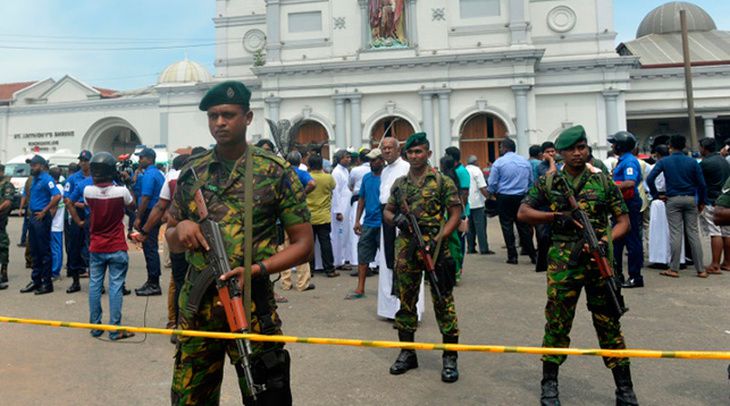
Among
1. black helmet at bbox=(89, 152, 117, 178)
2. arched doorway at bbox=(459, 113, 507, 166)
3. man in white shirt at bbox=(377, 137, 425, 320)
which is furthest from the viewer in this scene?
arched doorway at bbox=(459, 113, 507, 166)

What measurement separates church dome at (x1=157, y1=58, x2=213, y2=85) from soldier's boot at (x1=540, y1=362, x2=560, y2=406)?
3126 cm

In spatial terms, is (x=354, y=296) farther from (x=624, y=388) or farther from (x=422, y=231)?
(x=624, y=388)

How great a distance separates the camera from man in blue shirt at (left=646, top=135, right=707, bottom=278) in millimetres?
6910

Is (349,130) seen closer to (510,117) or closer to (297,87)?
(297,87)

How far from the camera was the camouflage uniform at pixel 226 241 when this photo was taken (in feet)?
7.38

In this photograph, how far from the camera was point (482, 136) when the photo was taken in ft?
80.6

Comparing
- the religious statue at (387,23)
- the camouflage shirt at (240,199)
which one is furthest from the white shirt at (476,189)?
the religious statue at (387,23)

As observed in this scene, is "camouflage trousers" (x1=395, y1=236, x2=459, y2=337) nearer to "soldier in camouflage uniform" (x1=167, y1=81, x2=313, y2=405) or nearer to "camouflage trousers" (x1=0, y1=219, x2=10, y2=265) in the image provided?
"soldier in camouflage uniform" (x1=167, y1=81, x2=313, y2=405)

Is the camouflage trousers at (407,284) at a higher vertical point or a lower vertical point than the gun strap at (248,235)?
lower

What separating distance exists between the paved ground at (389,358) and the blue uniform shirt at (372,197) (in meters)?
1.01

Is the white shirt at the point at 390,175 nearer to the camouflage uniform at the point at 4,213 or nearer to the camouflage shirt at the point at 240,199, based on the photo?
the camouflage shirt at the point at 240,199

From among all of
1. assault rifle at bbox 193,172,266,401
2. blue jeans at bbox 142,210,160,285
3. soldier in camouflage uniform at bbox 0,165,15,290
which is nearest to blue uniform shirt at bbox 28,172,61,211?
soldier in camouflage uniform at bbox 0,165,15,290

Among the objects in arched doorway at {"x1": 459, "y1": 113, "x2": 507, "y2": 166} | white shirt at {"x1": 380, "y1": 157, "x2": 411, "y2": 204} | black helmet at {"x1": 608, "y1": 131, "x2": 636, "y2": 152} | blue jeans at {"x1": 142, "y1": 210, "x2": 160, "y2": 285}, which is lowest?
blue jeans at {"x1": 142, "y1": 210, "x2": 160, "y2": 285}

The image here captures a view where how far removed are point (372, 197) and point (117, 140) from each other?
33.9 metres
